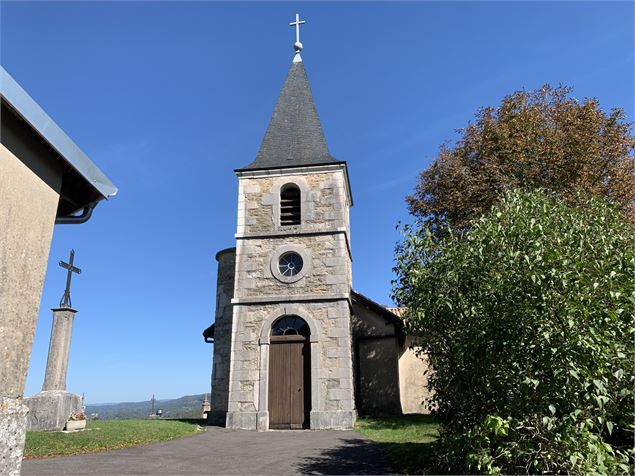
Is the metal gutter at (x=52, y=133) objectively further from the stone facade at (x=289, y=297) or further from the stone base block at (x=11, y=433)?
the stone facade at (x=289, y=297)

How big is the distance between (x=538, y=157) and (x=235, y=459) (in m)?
10.9

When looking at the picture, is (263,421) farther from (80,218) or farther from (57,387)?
(80,218)

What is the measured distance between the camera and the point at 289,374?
12.5 m

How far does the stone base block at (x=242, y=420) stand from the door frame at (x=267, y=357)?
0.11m

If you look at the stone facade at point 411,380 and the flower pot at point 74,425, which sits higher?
the stone facade at point 411,380

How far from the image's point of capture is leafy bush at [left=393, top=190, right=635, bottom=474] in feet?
13.9

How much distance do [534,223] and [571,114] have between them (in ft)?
31.8

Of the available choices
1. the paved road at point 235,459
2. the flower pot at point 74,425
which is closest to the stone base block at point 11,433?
the paved road at point 235,459

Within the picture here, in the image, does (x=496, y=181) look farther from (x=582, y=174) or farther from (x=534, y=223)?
(x=534, y=223)

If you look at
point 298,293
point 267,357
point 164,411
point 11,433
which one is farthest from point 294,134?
point 164,411

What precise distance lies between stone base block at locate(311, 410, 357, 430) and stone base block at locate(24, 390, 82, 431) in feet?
20.1

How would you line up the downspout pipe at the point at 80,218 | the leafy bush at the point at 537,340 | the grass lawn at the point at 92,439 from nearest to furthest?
the downspout pipe at the point at 80,218
the leafy bush at the point at 537,340
the grass lawn at the point at 92,439

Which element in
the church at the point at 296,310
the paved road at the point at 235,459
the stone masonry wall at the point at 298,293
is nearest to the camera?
the paved road at the point at 235,459

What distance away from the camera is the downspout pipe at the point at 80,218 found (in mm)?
3076
